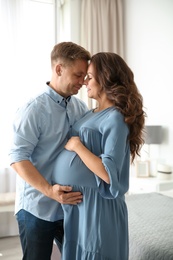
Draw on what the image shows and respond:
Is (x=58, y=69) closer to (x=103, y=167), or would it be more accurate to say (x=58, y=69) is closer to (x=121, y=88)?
(x=121, y=88)

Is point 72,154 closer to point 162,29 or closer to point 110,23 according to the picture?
point 162,29

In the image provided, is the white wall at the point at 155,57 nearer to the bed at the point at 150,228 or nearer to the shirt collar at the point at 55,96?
the bed at the point at 150,228

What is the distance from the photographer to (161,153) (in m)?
3.13

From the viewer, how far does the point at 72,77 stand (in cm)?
131

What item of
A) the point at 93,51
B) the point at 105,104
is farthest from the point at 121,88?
the point at 93,51

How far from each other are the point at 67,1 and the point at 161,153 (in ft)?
7.25

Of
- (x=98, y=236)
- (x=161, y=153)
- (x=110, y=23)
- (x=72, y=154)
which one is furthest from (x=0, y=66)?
(x=98, y=236)

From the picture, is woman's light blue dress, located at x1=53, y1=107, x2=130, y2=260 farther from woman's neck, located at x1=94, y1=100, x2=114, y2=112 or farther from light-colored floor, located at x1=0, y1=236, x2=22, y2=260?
light-colored floor, located at x1=0, y1=236, x2=22, y2=260

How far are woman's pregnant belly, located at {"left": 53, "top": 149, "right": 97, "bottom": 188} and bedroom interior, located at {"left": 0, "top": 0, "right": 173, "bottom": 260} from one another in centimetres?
170

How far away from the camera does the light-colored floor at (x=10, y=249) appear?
2541 millimetres

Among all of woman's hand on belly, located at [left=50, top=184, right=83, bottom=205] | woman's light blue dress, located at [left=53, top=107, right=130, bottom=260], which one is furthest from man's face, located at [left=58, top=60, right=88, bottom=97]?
woman's hand on belly, located at [left=50, top=184, right=83, bottom=205]

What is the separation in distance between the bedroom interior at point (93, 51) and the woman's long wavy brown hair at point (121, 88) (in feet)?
5.45

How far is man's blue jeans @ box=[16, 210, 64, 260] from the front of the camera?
1.22 metres

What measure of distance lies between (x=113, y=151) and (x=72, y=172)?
209 millimetres
